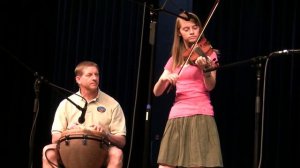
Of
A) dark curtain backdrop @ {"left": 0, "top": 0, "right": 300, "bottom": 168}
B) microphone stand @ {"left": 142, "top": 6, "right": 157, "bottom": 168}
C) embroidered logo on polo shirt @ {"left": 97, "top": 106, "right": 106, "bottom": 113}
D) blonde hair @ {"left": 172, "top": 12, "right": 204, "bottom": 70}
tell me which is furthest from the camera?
dark curtain backdrop @ {"left": 0, "top": 0, "right": 300, "bottom": 168}

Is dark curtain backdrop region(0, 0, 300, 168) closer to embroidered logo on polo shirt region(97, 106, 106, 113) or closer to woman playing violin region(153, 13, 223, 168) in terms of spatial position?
embroidered logo on polo shirt region(97, 106, 106, 113)

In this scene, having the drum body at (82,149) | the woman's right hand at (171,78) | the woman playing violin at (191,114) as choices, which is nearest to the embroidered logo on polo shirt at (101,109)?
the drum body at (82,149)

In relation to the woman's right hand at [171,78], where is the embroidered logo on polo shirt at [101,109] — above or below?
below

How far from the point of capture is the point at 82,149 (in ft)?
11.7

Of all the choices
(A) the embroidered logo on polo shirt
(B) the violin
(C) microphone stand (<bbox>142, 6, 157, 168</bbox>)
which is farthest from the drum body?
(B) the violin

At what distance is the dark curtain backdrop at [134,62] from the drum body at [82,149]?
793 mm

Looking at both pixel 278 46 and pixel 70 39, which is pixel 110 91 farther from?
pixel 278 46

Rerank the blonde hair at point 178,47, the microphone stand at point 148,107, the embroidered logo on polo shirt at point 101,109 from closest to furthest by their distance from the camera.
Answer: the microphone stand at point 148,107
the blonde hair at point 178,47
the embroidered logo on polo shirt at point 101,109

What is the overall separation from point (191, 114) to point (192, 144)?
0.18m

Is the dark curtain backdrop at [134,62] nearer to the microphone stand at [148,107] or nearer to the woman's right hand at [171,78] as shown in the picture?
the woman's right hand at [171,78]

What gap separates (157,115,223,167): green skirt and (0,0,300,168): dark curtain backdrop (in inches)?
37.7

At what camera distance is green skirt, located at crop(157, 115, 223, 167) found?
10.8 feet

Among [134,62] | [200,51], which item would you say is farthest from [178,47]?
[134,62]

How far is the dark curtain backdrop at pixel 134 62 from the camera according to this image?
13.9 ft
